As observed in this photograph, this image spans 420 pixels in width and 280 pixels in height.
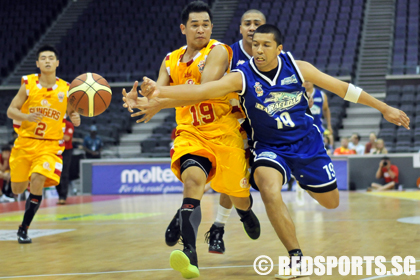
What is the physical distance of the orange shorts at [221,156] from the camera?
398 centimetres

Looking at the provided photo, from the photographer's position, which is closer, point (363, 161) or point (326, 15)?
point (363, 161)

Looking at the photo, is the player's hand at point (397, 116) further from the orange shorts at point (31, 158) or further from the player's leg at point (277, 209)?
the orange shorts at point (31, 158)

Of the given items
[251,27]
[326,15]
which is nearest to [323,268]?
[251,27]

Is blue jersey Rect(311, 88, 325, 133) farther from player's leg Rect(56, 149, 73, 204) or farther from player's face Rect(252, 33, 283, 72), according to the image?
player's leg Rect(56, 149, 73, 204)

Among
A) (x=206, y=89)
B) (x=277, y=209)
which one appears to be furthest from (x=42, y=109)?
(x=277, y=209)

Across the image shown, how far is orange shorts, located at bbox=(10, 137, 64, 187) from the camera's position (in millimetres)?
5918

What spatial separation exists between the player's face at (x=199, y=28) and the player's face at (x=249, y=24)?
1.57ft

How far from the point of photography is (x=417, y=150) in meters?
13.4

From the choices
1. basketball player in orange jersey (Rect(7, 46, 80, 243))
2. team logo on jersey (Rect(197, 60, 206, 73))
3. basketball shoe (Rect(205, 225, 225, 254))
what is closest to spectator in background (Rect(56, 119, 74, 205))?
basketball player in orange jersey (Rect(7, 46, 80, 243))

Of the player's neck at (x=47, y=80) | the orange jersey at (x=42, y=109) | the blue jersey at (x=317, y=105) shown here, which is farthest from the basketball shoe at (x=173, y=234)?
the blue jersey at (x=317, y=105)

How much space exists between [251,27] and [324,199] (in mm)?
1573

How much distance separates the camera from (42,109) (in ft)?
19.9

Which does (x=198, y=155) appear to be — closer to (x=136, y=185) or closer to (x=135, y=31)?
(x=136, y=185)

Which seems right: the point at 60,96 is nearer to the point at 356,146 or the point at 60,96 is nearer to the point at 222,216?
the point at 222,216
